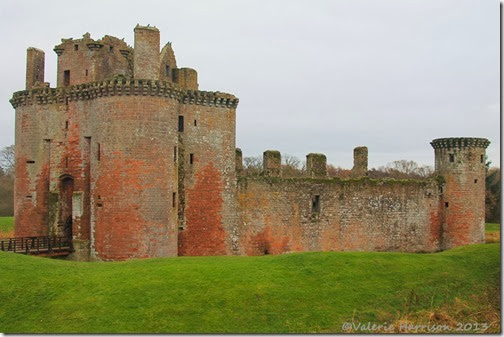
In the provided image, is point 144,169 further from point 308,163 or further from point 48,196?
point 308,163

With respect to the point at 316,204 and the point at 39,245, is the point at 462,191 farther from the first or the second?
the point at 39,245

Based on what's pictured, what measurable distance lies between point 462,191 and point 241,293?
20201mm

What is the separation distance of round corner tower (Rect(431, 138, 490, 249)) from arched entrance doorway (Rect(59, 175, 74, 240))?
1961cm

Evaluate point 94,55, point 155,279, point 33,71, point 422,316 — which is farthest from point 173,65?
point 422,316

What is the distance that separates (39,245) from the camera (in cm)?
2575

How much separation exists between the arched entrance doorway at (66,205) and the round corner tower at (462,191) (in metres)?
19.6

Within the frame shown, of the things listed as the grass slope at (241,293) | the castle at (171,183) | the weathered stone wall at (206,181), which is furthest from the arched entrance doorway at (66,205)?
the grass slope at (241,293)

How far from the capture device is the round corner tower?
111 ft

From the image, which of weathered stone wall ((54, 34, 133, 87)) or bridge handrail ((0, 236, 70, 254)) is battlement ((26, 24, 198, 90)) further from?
bridge handrail ((0, 236, 70, 254))

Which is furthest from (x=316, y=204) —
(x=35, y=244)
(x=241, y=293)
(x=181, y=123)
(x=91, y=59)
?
(x=241, y=293)

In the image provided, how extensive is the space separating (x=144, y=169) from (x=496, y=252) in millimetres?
13408

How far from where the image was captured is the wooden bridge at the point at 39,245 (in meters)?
24.5

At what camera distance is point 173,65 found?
1145 inches

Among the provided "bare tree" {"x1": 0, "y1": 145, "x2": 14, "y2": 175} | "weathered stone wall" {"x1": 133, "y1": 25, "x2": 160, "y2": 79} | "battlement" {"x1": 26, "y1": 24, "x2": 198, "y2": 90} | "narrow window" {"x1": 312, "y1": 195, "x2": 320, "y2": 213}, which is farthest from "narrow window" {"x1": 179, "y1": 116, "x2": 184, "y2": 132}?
"bare tree" {"x1": 0, "y1": 145, "x2": 14, "y2": 175}
